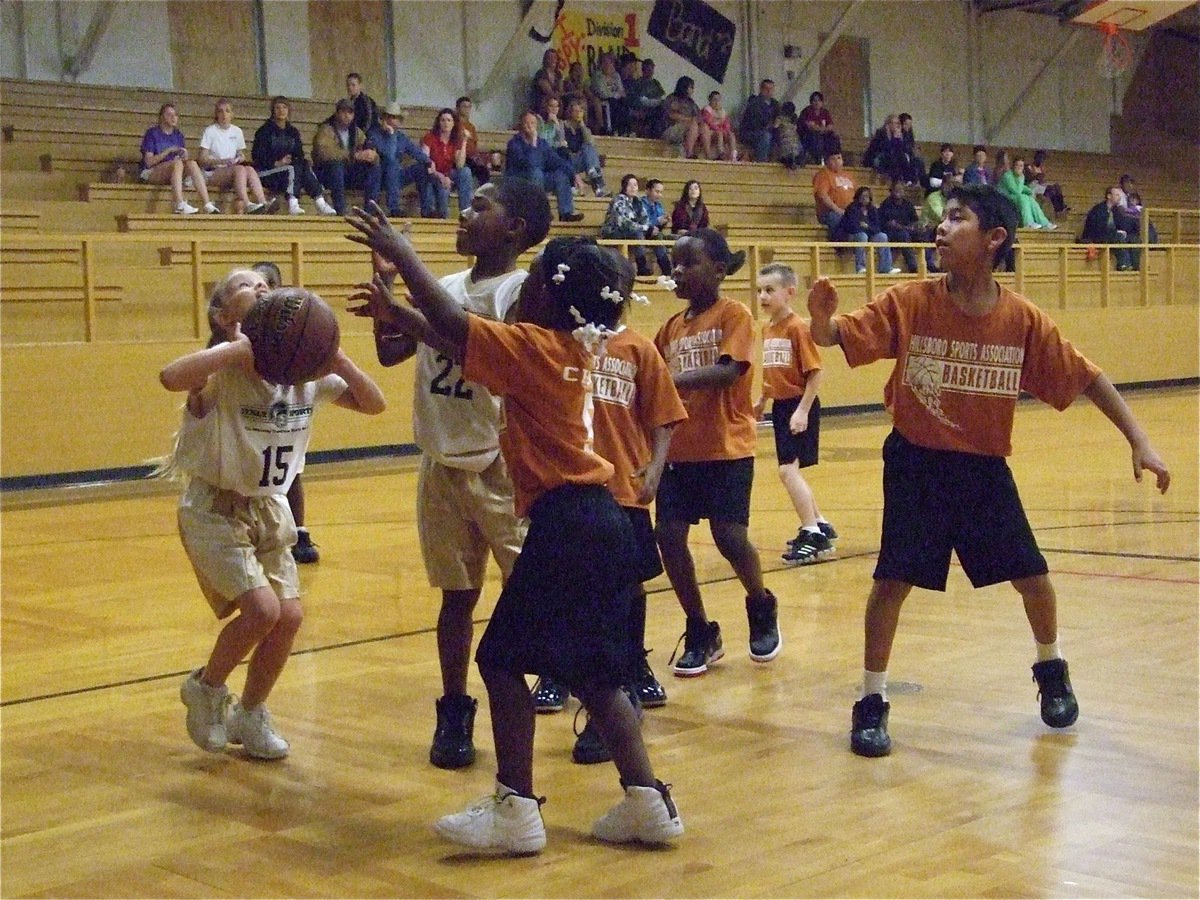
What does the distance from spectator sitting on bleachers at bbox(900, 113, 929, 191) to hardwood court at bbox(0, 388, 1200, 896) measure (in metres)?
16.0

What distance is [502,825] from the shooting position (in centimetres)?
376

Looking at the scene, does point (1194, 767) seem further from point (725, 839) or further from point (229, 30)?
point (229, 30)

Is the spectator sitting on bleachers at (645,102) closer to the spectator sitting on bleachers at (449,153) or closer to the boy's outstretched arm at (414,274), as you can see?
the spectator sitting on bleachers at (449,153)

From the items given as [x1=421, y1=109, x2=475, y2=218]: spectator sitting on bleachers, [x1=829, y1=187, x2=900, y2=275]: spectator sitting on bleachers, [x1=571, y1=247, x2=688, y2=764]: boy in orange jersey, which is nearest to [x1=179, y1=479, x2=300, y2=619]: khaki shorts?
[x1=571, y1=247, x2=688, y2=764]: boy in orange jersey

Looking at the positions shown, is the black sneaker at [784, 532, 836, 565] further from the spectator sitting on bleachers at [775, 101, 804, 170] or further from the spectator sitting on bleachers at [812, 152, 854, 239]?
the spectator sitting on bleachers at [775, 101, 804, 170]

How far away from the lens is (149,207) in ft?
51.1

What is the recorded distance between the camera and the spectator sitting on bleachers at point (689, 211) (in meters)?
18.6

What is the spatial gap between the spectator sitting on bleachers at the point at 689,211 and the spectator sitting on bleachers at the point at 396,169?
2830 mm

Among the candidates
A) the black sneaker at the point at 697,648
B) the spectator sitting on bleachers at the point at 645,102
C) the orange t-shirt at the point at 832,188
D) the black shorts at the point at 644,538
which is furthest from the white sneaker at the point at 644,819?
the spectator sitting on bleachers at the point at 645,102

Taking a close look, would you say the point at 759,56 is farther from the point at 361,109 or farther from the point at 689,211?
the point at 361,109

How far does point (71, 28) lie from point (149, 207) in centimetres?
314

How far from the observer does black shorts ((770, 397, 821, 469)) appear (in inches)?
338

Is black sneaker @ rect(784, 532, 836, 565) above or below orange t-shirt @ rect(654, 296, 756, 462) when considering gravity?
below

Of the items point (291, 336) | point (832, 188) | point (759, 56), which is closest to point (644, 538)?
point (291, 336)
